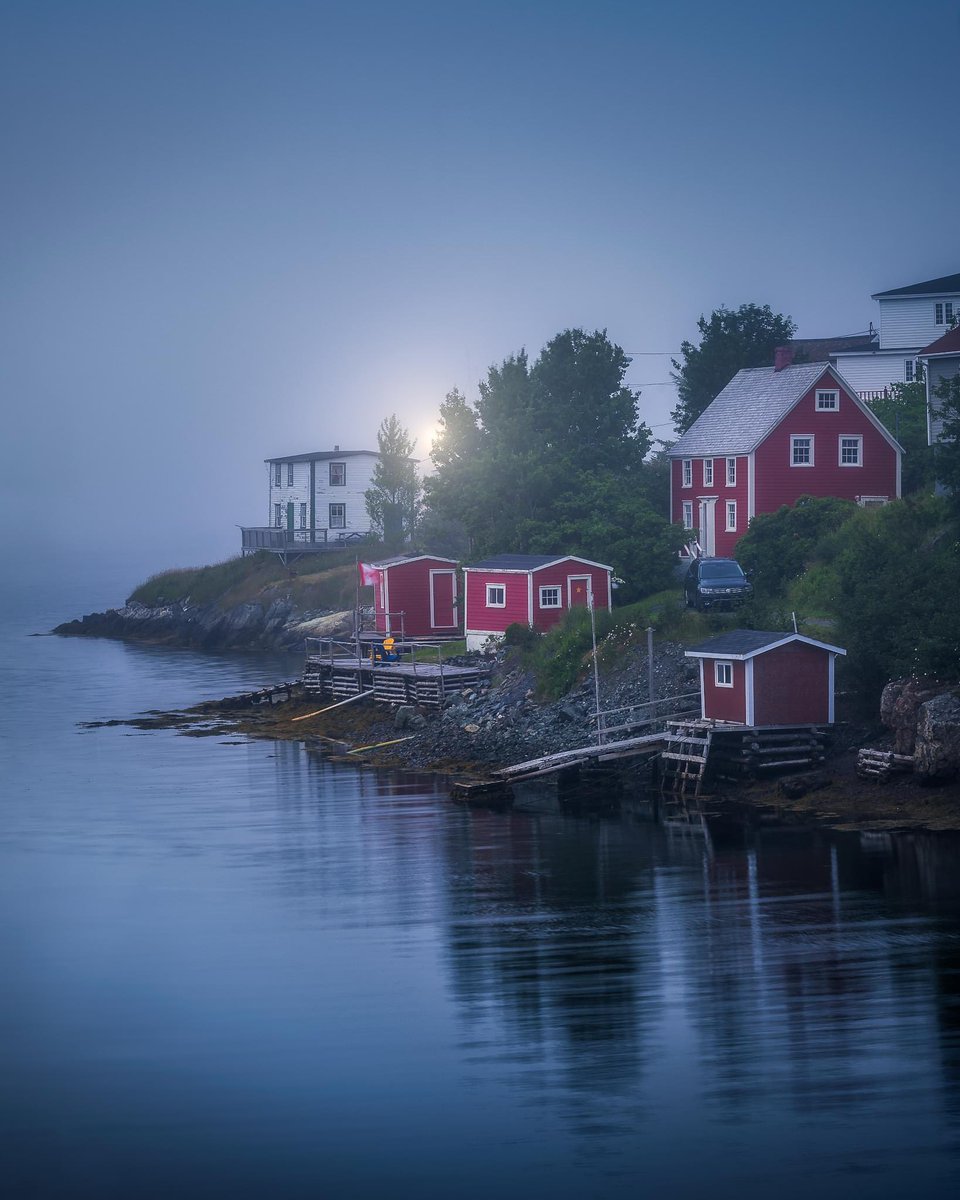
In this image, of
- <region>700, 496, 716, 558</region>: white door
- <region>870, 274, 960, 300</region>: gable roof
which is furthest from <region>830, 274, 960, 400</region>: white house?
<region>700, 496, 716, 558</region>: white door

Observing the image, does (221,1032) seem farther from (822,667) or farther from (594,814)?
(822,667)

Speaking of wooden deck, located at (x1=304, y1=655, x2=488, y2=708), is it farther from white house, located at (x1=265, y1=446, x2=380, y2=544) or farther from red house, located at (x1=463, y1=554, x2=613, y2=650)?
white house, located at (x1=265, y1=446, x2=380, y2=544)

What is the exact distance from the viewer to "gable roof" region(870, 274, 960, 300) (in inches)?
2943

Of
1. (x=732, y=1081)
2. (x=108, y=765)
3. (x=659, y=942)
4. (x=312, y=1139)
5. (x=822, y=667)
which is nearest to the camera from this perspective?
(x=312, y=1139)

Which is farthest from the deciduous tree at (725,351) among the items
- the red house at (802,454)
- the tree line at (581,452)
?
the red house at (802,454)

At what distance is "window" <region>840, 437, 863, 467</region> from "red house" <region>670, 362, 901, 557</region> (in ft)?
0.14

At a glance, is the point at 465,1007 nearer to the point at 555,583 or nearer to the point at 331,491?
the point at 555,583

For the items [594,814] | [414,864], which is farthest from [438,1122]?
[594,814]

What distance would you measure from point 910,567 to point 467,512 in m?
30.3

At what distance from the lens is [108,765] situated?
4922 centimetres

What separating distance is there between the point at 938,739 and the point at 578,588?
899 inches

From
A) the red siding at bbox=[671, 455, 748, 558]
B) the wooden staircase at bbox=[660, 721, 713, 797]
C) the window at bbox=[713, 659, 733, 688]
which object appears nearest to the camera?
the wooden staircase at bbox=[660, 721, 713, 797]

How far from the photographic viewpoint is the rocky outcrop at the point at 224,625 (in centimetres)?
8762

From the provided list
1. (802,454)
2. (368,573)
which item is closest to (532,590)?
(368,573)
